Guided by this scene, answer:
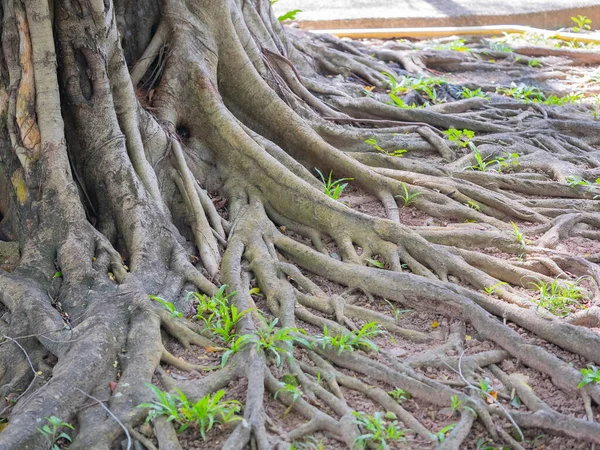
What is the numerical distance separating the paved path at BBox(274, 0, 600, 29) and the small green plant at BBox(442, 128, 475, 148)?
533 centimetres

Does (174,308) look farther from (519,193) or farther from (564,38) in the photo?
(564,38)

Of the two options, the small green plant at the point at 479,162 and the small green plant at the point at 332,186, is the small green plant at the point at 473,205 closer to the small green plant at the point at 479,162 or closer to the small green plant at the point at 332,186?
the small green plant at the point at 479,162

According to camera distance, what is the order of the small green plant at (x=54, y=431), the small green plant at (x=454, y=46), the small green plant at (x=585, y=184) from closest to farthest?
the small green plant at (x=54, y=431) → the small green plant at (x=585, y=184) → the small green plant at (x=454, y=46)

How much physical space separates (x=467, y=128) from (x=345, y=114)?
3.82 feet

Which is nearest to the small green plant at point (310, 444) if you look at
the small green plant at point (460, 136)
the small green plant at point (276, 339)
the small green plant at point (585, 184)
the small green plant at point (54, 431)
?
the small green plant at point (276, 339)

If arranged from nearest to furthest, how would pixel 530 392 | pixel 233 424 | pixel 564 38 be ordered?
pixel 233 424 < pixel 530 392 < pixel 564 38

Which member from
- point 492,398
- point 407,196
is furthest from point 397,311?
point 407,196

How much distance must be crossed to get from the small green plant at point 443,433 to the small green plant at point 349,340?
0.62 m

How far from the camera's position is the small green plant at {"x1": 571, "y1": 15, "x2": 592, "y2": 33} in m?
11.8

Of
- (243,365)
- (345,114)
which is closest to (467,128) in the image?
(345,114)

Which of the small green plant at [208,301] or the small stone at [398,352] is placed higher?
the small green plant at [208,301]

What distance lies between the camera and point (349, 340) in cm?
400

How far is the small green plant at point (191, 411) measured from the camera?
132 inches

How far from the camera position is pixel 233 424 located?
337 cm
